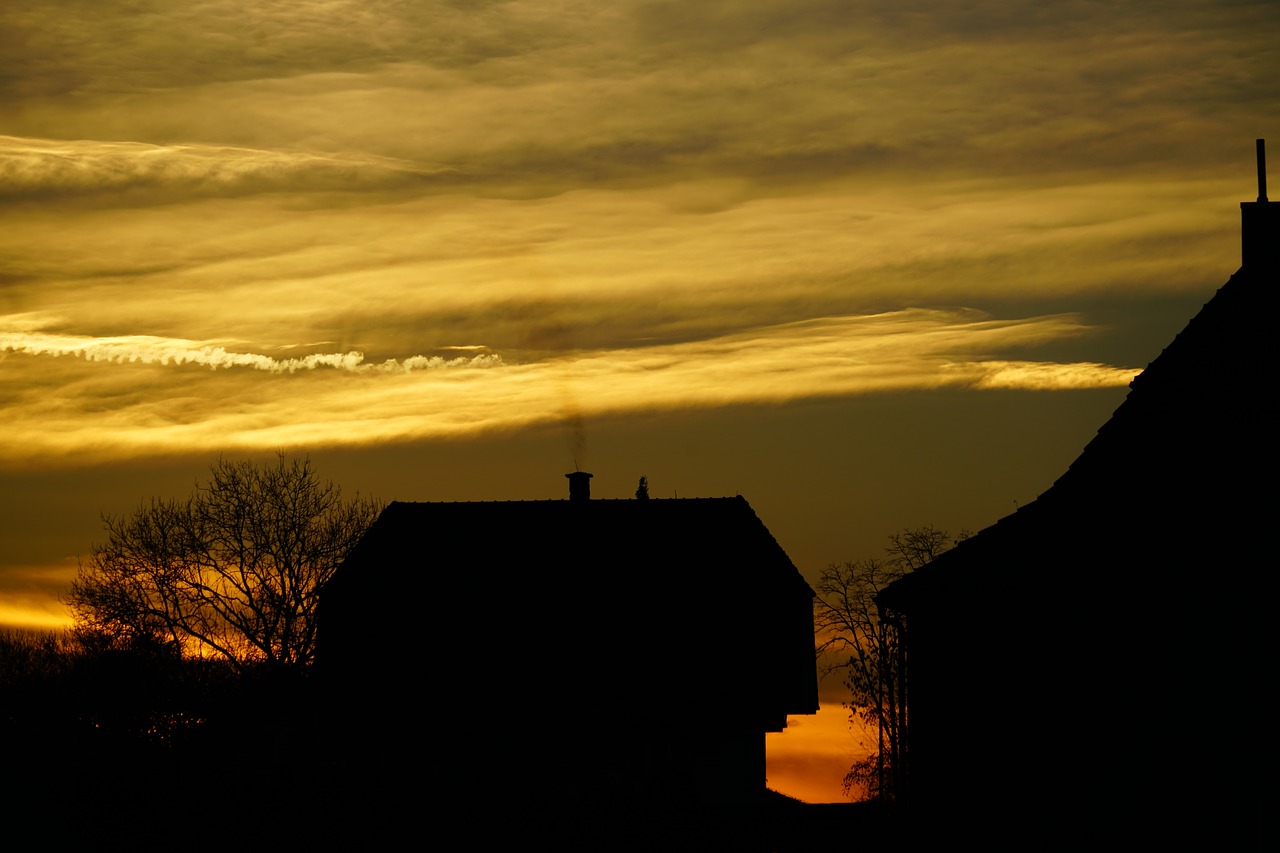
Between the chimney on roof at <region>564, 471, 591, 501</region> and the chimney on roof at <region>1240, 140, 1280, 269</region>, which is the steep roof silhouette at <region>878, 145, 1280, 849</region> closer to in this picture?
the chimney on roof at <region>1240, 140, 1280, 269</region>

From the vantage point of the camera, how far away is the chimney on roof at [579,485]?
1983 inches

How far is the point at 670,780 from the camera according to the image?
4225 cm

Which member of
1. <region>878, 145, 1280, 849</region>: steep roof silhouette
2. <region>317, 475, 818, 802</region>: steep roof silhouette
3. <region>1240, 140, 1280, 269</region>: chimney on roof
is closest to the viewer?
<region>878, 145, 1280, 849</region>: steep roof silhouette

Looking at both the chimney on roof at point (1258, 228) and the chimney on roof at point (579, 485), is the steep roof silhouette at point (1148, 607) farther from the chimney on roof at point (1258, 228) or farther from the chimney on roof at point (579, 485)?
the chimney on roof at point (579, 485)

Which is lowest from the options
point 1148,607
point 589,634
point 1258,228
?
point 589,634

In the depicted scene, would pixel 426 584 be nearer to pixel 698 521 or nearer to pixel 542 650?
pixel 542 650

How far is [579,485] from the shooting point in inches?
1988

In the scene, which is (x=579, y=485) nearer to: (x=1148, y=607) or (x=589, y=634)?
(x=589, y=634)

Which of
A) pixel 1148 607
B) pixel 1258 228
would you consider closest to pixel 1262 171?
pixel 1258 228

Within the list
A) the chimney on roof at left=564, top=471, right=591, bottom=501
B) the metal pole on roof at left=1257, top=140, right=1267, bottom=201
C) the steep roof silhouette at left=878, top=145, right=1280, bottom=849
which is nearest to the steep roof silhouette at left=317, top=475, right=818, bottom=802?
the chimney on roof at left=564, top=471, right=591, bottom=501

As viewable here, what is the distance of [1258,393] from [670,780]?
1142 inches

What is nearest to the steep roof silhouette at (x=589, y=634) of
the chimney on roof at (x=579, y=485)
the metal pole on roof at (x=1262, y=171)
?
the chimney on roof at (x=579, y=485)

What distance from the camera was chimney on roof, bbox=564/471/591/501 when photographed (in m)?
50.4

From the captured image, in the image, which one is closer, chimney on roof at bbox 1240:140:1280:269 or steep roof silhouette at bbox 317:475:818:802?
chimney on roof at bbox 1240:140:1280:269
